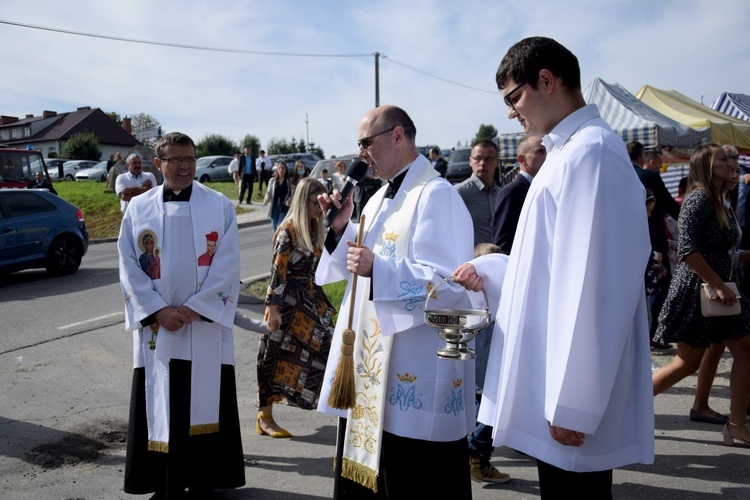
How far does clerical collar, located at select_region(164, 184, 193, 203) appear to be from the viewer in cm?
416

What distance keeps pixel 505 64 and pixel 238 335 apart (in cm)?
637

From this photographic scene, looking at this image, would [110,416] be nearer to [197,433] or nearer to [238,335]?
[197,433]

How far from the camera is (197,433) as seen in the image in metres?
4.04

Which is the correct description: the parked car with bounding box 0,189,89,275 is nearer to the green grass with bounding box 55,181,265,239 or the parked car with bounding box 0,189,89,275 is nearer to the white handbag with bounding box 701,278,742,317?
the green grass with bounding box 55,181,265,239

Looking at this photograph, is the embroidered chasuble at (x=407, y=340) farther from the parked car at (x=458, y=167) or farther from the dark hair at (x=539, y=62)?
the parked car at (x=458, y=167)

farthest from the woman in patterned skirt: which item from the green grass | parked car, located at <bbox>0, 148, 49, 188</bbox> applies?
the green grass

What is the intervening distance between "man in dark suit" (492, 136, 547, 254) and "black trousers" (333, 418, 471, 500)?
2.20 m

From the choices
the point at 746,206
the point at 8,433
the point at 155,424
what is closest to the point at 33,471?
the point at 8,433

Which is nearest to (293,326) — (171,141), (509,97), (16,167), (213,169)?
(171,141)

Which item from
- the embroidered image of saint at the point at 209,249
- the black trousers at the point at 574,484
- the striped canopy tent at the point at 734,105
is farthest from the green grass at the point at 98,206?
the black trousers at the point at 574,484

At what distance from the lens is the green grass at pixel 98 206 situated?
20.9m

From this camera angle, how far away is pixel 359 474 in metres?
3.19

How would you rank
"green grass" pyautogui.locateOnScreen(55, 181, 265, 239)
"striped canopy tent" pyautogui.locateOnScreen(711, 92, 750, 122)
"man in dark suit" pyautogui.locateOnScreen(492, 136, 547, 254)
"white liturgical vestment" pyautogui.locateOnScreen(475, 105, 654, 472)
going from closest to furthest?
"white liturgical vestment" pyautogui.locateOnScreen(475, 105, 654, 472)
"man in dark suit" pyautogui.locateOnScreen(492, 136, 547, 254)
"striped canopy tent" pyautogui.locateOnScreen(711, 92, 750, 122)
"green grass" pyautogui.locateOnScreen(55, 181, 265, 239)

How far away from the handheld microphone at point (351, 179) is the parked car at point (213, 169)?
3352 centimetres
